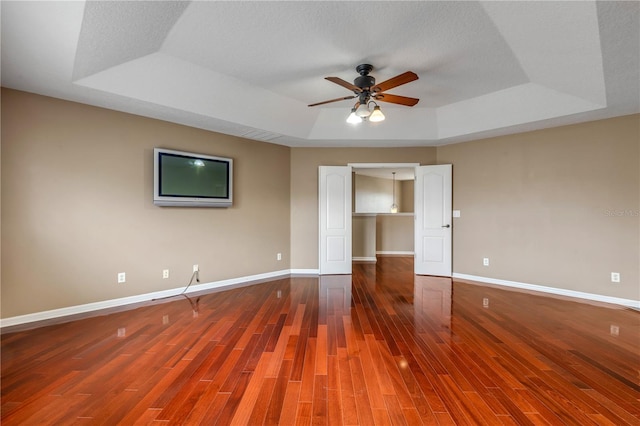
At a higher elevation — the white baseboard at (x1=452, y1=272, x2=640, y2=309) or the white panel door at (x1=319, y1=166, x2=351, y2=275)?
the white panel door at (x1=319, y1=166, x2=351, y2=275)

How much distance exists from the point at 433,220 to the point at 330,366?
400 cm

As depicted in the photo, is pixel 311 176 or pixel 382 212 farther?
pixel 382 212

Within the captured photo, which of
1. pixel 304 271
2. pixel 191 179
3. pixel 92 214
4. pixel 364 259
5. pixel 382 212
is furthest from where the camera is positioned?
pixel 382 212

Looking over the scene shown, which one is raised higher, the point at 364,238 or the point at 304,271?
Answer: the point at 364,238

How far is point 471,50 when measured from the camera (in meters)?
3.05

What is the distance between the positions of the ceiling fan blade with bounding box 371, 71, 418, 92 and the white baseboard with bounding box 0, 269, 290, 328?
143 inches

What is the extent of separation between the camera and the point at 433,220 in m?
5.48

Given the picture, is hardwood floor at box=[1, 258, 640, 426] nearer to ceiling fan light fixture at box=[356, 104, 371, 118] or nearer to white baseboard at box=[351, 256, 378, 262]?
ceiling fan light fixture at box=[356, 104, 371, 118]

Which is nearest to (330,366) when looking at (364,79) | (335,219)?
(364,79)

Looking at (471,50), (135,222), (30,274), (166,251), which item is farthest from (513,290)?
(30,274)

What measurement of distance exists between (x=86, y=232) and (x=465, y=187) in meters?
5.89

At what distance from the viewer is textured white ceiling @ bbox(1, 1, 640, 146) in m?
2.39

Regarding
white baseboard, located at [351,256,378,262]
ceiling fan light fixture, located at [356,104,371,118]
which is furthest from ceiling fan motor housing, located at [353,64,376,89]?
white baseboard, located at [351,256,378,262]

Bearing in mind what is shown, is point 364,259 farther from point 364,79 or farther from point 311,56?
point 311,56
